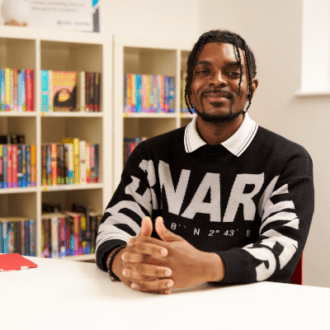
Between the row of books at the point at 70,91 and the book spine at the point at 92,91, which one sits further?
the book spine at the point at 92,91

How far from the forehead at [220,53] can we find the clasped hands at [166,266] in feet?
2.01

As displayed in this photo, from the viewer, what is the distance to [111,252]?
4.17 ft

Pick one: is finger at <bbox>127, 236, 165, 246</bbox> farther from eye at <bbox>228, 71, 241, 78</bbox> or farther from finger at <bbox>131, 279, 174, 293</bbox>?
eye at <bbox>228, 71, 241, 78</bbox>

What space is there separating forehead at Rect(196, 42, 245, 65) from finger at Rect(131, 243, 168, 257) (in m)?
0.67

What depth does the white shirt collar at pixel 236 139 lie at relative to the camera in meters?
1.49

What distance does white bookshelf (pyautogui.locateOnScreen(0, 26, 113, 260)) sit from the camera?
278 cm

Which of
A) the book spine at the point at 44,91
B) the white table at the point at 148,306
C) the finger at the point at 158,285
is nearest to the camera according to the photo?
the white table at the point at 148,306

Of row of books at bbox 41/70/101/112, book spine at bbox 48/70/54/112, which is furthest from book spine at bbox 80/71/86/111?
book spine at bbox 48/70/54/112

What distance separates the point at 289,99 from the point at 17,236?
1.71 meters

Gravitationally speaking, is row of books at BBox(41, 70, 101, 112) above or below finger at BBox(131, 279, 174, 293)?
above

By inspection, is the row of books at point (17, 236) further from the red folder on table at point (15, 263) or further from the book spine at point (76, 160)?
the red folder on table at point (15, 263)

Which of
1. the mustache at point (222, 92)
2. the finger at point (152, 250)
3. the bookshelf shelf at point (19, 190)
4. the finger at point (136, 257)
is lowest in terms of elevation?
the bookshelf shelf at point (19, 190)

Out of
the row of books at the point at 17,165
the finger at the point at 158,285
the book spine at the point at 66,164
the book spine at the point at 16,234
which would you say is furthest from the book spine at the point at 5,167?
the finger at the point at 158,285

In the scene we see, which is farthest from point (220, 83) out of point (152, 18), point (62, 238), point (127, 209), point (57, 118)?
point (152, 18)
